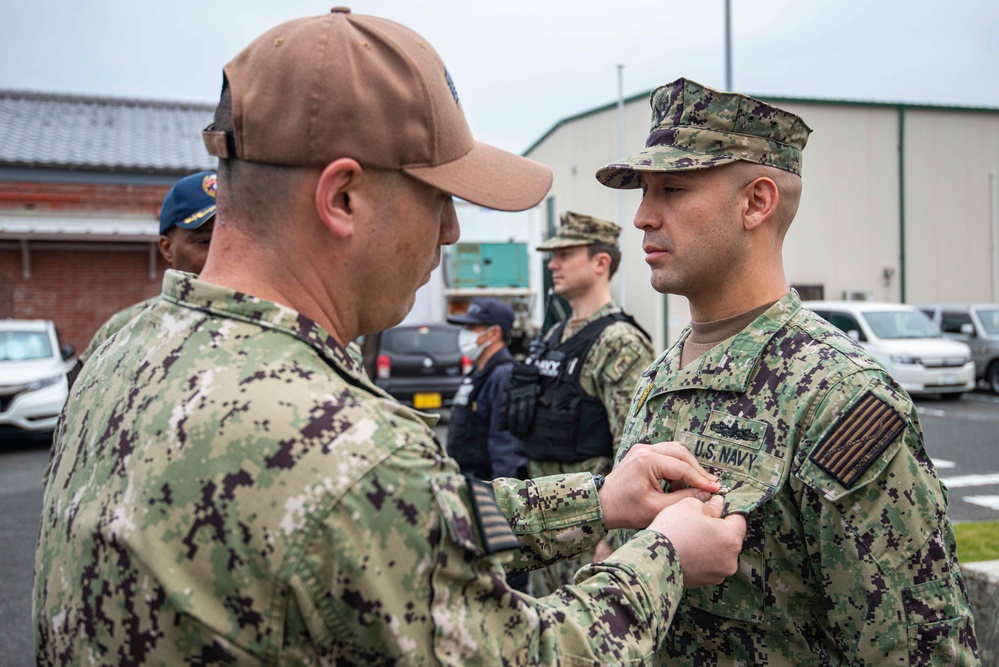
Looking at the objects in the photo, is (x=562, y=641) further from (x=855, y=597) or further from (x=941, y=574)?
(x=941, y=574)

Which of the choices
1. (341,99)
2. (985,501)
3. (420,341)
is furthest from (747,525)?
(420,341)

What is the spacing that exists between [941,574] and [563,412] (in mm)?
2551

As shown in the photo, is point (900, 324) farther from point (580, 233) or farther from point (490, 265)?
point (580, 233)

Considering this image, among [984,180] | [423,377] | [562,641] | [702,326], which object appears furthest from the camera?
[984,180]

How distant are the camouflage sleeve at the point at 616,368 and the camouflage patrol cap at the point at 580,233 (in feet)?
2.25

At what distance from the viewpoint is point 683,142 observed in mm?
2148

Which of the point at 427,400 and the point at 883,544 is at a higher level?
the point at 883,544

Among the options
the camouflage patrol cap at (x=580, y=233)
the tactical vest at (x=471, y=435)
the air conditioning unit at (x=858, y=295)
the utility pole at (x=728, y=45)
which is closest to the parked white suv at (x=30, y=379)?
the tactical vest at (x=471, y=435)

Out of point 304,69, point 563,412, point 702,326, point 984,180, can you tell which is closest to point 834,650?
point 702,326

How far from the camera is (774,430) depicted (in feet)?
6.07

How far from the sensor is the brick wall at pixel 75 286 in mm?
16656

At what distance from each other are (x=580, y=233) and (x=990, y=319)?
14146 mm

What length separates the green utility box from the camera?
696 inches

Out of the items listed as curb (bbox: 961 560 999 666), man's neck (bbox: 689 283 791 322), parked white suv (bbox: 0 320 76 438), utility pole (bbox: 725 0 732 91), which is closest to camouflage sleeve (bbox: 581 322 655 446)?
curb (bbox: 961 560 999 666)
